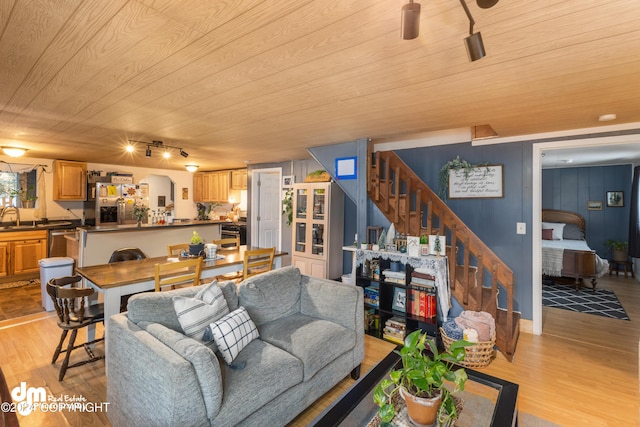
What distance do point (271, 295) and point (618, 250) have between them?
7.33 meters

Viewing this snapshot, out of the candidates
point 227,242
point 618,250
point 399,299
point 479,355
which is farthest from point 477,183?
point 618,250

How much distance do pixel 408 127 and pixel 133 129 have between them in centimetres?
310

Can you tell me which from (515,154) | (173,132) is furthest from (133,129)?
(515,154)

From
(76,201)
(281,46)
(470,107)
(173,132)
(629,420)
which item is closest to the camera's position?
(281,46)

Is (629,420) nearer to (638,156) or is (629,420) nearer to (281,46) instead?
(281,46)

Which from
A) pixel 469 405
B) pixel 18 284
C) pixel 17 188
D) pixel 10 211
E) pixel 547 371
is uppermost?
pixel 17 188

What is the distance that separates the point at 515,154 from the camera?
11.9ft

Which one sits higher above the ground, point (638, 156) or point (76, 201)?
point (638, 156)

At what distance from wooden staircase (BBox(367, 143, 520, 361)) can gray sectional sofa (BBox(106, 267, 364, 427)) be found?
143 centimetres

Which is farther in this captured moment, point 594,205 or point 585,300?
point 594,205

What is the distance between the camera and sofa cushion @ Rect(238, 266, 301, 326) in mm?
2475

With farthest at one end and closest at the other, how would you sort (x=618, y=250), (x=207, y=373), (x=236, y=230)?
1. (x=236, y=230)
2. (x=618, y=250)
3. (x=207, y=373)

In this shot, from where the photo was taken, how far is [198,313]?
2.01 meters

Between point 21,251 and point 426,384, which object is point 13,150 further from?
point 426,384
